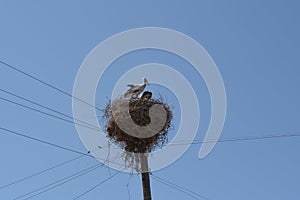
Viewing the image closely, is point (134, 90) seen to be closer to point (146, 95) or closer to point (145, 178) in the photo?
point (146, 95)

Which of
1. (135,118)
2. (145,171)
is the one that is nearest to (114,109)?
(135,118)

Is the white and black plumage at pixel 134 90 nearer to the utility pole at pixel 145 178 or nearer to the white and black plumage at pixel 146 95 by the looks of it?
the white and black plumage at pixel 146 95

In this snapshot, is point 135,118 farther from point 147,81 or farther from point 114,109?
point 147,81

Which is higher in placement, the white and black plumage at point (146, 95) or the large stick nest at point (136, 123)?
the white and black plumage at point (146, 95)

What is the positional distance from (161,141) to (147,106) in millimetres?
779

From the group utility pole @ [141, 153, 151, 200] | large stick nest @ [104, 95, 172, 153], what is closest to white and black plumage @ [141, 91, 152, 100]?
large stick nest @ [104, 95, 172, 153]

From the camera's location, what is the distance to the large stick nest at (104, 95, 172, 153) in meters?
11.7

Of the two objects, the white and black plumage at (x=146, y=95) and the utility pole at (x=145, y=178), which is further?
the white and black plumage at (x=146, y=95)

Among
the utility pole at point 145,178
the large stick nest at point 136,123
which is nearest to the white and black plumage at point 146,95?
the large stick nest at point 136,123

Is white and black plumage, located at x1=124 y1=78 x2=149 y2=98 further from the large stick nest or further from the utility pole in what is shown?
the utility pole

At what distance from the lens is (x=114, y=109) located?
12.1 meters

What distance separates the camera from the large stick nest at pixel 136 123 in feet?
38.4

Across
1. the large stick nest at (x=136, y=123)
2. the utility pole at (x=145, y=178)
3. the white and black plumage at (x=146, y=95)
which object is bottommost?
the utility pole at (x=145, y=178)

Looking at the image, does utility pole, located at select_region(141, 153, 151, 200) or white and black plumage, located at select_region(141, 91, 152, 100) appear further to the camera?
white and black plumage, located at select_region(141, 91, 152, 100)
